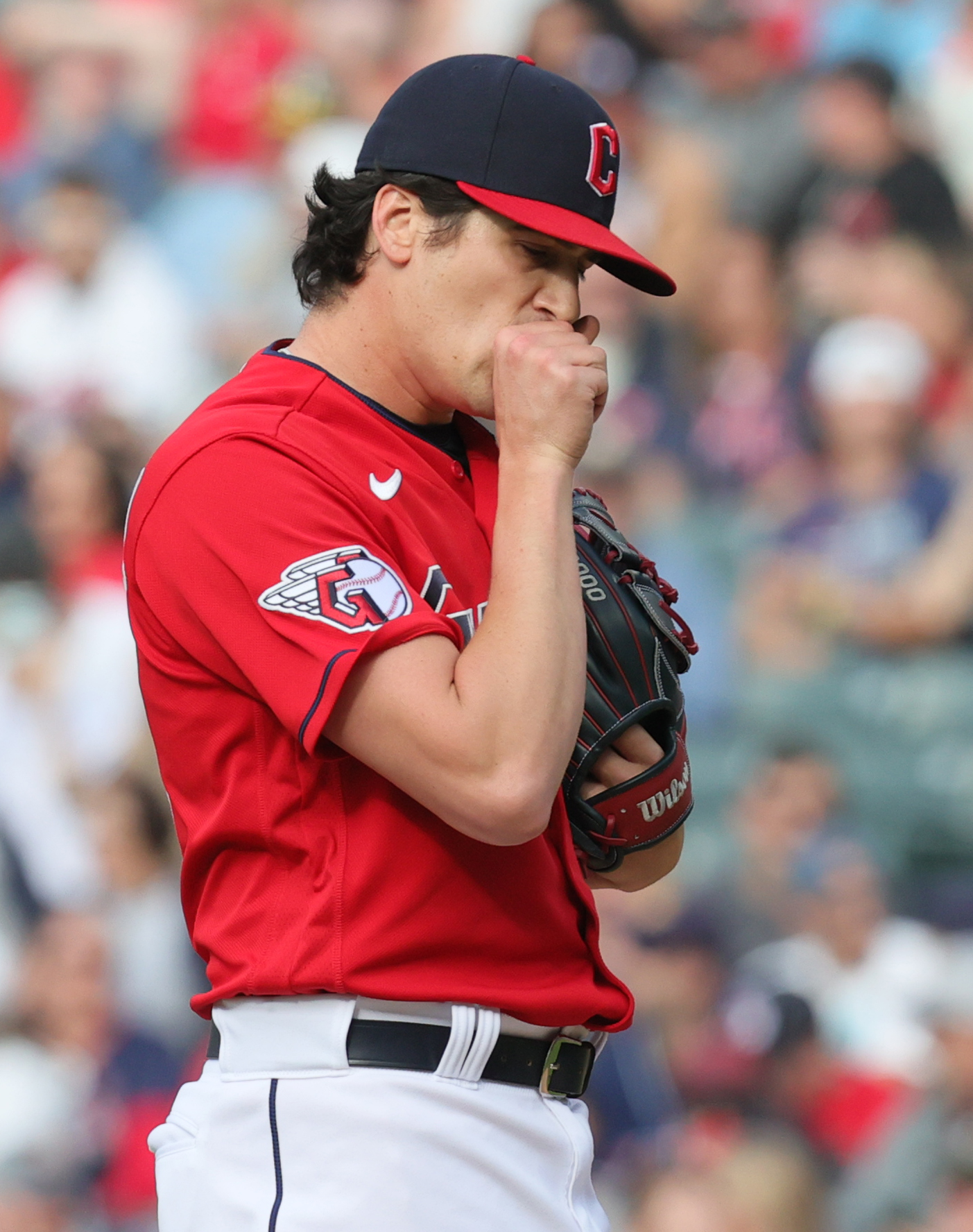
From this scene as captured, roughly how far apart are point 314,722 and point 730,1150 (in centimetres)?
327

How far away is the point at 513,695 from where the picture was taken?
1.45 meters

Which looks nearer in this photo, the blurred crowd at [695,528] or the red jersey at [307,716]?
the red jersey at [307,716]

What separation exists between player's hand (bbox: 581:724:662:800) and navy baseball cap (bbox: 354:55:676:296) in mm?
528

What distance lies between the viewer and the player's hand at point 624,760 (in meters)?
1.72

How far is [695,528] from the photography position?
475 cm

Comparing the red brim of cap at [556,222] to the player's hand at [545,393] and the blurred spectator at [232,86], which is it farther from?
the blurred spectator at [232,86]

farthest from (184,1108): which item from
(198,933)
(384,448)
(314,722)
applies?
(384,448)

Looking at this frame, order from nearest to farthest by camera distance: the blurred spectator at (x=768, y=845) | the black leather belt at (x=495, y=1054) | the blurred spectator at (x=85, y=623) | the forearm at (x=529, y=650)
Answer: the forearm at (x=529, y=650), the black leather belt at (x=495, y=1054), the blurred spectator at (x=768, y=845), the blurred spectator at (x=85, y=623)

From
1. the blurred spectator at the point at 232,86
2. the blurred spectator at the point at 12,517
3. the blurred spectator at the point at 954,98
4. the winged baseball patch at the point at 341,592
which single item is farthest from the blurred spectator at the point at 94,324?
the winged baseball patch at the point at 341,592

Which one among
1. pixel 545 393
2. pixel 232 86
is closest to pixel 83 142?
pixel 232 86

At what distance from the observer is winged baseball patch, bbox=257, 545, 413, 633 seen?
1473 mm

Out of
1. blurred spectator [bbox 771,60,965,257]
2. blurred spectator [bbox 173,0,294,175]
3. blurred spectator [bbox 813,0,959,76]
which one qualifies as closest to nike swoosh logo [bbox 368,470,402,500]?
blurred spectator [bbox 771,60,965,257]

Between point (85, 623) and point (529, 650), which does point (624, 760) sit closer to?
point (529, 650)

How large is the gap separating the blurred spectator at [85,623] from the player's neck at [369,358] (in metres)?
→ 3.71
